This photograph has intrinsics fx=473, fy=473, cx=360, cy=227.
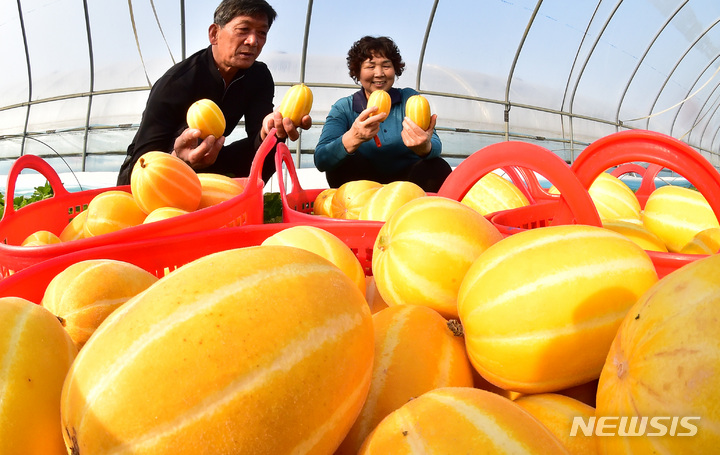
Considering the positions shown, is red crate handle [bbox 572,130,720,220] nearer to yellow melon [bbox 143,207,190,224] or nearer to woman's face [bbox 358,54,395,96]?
yellow melon [bbox 143,207,190,224]

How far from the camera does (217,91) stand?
13.2 feet

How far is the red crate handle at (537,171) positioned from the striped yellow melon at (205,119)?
6.68 ft

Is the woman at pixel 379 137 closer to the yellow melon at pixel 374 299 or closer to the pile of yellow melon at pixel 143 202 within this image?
the pile of yellow melon at pixel 143 202

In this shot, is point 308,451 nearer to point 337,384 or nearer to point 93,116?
point 337,384

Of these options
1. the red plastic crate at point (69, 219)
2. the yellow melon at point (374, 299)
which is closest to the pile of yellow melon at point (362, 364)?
the yellow melon at point (374, 299)

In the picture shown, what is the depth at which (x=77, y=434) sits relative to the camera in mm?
631

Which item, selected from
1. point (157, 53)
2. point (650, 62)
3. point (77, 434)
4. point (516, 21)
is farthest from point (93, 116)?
point (650, 62)

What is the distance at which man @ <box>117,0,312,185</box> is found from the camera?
11.6 ft

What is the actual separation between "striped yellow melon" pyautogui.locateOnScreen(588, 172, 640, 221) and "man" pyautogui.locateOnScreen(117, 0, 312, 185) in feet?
6.81

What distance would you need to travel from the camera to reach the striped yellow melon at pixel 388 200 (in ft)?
6.92

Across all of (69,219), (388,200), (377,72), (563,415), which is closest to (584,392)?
(563,415)

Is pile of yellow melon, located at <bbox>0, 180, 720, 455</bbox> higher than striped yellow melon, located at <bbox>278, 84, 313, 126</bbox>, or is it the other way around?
striped yellow melon, located at <bbox>278, 84, 313, 126</bbox>

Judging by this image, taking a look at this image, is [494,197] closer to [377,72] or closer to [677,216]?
[677,216]

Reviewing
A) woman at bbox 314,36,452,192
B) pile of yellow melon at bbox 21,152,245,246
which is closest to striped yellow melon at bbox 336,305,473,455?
pile of yellow melon at bbox 21,152,245,246
